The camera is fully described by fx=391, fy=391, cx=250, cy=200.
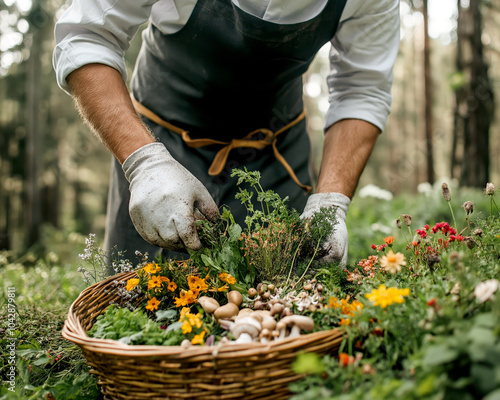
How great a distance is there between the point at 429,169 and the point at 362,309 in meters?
8.15

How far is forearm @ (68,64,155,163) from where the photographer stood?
A: 1589 millimetres

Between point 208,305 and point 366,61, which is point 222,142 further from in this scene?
point 208,305

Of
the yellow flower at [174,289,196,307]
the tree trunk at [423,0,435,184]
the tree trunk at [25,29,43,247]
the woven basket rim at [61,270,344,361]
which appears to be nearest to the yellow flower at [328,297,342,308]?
the woven basket rim at [61,270,344,361]

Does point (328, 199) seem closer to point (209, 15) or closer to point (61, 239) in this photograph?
point (209, 15)

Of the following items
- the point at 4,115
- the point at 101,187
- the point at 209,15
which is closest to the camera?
the point at 209,15

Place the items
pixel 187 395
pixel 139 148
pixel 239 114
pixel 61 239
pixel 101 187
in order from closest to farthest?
1. pixel 187 395
2. pixel 139 148
3. pixel 239 114
4. pixel 61 239
5. pixel 101 187

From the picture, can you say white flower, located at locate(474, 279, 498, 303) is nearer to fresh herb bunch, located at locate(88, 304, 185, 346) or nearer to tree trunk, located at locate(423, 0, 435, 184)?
fresh herb bunch, located at locate(88, 304, 185, 346)

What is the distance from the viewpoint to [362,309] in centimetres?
106

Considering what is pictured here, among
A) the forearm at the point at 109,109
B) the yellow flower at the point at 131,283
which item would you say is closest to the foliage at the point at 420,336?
the yellow flower at the point at 131,283

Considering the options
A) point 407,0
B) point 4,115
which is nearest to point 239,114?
point 407,0

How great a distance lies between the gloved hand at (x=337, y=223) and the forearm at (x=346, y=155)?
7 centimetres

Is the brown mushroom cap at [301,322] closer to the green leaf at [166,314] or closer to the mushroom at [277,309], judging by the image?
the mushroom at [277,309]

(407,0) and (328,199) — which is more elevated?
(407,0)

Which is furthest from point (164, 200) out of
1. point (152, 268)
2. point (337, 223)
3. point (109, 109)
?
point (337, 223)
